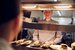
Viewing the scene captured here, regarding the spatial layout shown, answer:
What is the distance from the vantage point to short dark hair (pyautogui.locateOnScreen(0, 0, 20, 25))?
31 centimetres

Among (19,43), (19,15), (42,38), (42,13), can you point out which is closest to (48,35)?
(42,38)

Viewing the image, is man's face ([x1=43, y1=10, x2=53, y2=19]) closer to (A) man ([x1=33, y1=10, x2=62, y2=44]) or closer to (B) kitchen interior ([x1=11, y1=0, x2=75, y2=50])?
(A) man ([x1=33, y1=10, x2=62, y2=44])

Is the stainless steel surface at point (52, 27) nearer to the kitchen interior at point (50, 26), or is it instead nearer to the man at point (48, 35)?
the kitchen interior at point (50, 26)

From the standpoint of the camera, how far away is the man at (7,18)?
31cm

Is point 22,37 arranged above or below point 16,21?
below

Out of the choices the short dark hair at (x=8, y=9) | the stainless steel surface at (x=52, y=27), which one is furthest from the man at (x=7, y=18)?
the stainless steel surface at (x=52, y=27)

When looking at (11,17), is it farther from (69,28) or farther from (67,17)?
(67,17)

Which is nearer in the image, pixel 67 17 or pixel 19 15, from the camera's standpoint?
pixel 19 15

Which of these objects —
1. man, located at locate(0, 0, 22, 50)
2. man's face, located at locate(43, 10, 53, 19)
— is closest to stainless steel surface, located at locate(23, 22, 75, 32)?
man's face, located at locate(43, 10, 53, 19)

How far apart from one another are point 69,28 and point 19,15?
1435 mm

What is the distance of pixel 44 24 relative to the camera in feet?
6.04

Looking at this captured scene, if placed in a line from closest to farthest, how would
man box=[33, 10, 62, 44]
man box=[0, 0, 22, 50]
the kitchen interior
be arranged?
man box=[0, 0, 22, 50], the kitchen interior, man box=[33, 10, 62, 44]

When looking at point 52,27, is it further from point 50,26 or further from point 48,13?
point 48,13

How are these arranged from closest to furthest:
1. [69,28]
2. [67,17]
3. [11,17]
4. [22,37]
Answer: [11,17] < [69,28] < [22,37] < [67,17]
